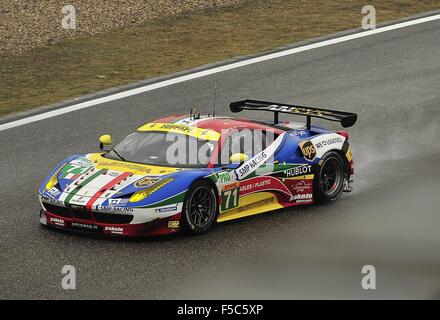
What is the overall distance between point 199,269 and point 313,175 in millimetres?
3093

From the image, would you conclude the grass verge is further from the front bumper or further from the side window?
the front bumper

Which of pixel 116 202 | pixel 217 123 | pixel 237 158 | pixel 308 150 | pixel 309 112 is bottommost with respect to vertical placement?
pixel 116 202

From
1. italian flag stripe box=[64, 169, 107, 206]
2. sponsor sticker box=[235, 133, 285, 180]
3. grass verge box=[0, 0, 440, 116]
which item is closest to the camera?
italian flag stripe box=[64, 169, 107, 206]

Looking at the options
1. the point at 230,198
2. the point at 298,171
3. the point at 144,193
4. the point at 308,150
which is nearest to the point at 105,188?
the point at 144,193

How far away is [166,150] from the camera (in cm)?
1264

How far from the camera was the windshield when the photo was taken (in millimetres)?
12523

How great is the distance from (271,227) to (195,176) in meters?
1.24

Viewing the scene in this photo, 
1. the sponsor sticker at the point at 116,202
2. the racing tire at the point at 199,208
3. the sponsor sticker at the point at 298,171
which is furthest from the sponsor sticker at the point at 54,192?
the sponsor sticker at the point at 298,171

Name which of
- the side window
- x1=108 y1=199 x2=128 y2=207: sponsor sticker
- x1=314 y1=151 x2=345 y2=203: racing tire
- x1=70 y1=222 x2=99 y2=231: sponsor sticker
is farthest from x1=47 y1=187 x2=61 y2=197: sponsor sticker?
x1=314 y1=151 x2=345 y2=203: racing tire

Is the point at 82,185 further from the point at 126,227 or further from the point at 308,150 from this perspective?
the point at 308,150

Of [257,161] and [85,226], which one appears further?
[257,161]

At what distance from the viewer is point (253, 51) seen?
22141mm

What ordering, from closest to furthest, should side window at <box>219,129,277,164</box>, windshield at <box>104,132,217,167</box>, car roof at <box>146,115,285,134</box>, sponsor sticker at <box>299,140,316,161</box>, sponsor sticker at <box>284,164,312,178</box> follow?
windshield at <box>104,132,217,167</box> < side window at <box>219,129,277,164</box> < car roof at <box>146,115,285,134</box> < sponsor sticker at <box>284,164,312,178</box> < sponsor sticker at <box>299,140,316,161</box>

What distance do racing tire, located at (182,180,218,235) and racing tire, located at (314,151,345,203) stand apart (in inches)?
71.7
